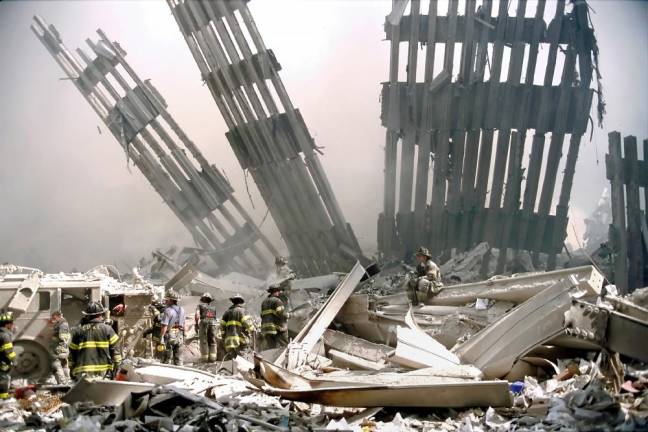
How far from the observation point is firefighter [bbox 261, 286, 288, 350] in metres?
10.9

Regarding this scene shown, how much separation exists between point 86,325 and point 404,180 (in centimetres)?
903

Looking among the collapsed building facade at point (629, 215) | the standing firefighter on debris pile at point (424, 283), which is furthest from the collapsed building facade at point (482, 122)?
the standing firefighter on debris pile at point (424, 283)

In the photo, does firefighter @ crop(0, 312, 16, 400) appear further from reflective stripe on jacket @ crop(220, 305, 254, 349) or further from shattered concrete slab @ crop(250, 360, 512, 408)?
A: shattered concrete slab @ crop(250, 360, 512, 408)

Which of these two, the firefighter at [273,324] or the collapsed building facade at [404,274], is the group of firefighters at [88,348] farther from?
the firefighter at [273,324]

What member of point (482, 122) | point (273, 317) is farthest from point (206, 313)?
point (482, 122)

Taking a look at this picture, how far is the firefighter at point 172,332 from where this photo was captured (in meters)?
10.9

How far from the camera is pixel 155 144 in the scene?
17781 mm

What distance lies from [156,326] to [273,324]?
1706 mm

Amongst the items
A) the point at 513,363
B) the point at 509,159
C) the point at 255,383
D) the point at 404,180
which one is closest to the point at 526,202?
the point at 509,159

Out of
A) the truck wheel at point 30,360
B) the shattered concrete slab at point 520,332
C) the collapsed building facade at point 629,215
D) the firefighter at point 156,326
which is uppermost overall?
the collapsed building facade at point 629,215

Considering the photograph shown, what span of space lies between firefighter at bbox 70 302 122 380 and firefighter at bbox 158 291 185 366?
2125 mm

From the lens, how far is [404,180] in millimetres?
16312

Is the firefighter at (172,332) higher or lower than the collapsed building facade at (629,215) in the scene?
lower

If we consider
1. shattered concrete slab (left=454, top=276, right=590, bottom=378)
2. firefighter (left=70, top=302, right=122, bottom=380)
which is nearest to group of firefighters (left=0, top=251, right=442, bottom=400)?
firefighter (left=70, top=302, right=122, bottom=380)
